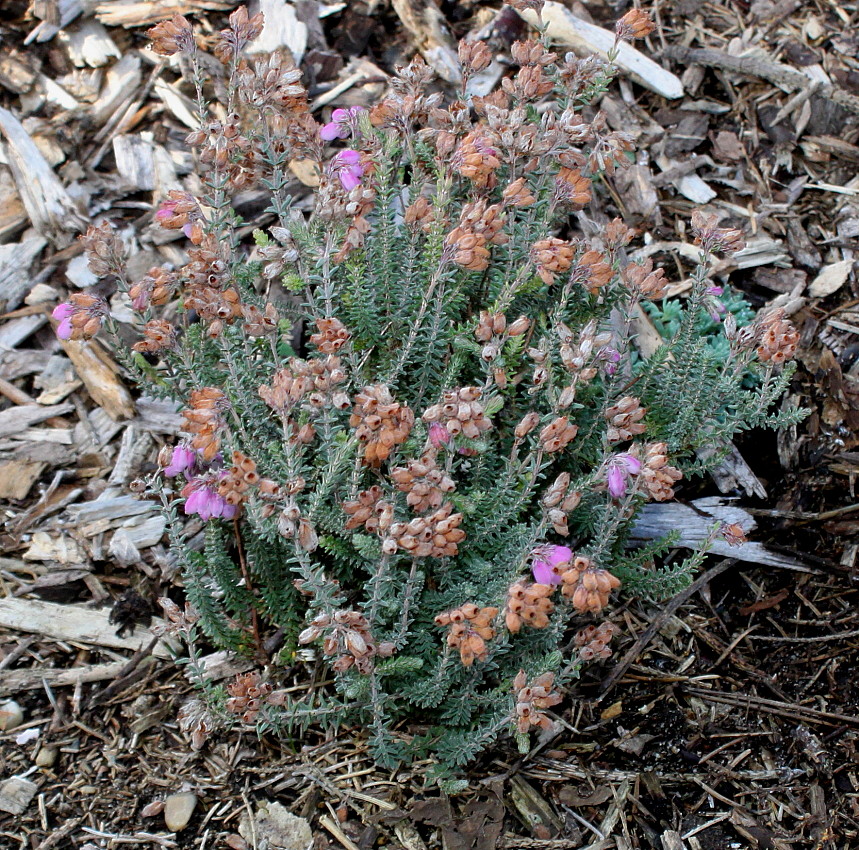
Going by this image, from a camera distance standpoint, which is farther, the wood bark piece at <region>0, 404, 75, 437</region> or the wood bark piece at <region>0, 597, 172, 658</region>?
the wood bark piece at <region>0, 404, 75, 437</region>

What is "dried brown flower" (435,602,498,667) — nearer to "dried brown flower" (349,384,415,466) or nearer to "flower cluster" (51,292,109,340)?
"dried brown flower" (349,384,415,466)

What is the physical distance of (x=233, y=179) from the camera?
265cm

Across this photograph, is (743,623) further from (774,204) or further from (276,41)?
(276,41)

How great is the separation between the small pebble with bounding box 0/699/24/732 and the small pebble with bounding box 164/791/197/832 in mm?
615

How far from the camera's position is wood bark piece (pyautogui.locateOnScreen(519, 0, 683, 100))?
4109 millimetres

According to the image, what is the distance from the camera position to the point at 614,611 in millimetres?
2992

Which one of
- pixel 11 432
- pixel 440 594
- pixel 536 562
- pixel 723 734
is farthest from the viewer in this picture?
pixel 11 432

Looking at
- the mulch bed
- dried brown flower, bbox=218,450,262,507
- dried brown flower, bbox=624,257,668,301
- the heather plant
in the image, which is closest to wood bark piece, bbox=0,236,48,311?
the mulch bed

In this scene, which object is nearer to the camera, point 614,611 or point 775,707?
point 775,707

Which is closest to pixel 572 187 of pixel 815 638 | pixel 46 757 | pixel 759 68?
pixel 815 638

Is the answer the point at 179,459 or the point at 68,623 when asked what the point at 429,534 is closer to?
the point at 179,459

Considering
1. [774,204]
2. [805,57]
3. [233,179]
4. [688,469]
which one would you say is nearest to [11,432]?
[233,179]

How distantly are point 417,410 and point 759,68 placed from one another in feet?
8.77

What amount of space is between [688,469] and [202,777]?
1777 mm
